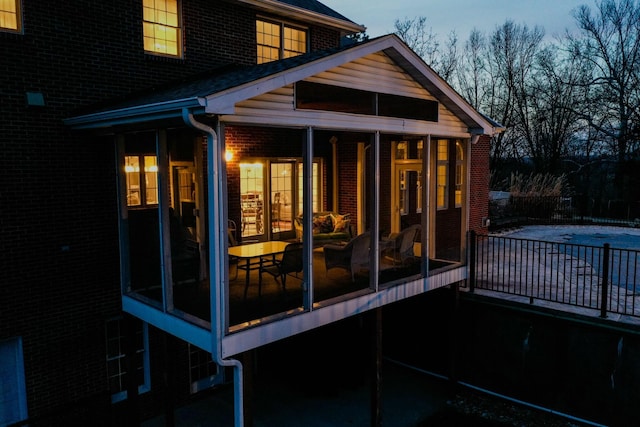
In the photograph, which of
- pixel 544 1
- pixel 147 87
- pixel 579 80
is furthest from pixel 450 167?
pixel 544 1

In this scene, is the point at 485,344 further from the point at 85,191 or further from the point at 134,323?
the point at 85,191

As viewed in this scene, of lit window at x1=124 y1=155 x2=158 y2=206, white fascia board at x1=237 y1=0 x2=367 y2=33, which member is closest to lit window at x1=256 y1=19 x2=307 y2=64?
white fascia board at x1=237 y1=0 x2=367 y2=33

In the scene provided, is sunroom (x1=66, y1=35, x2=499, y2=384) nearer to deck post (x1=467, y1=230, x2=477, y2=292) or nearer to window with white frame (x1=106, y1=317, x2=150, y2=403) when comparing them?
deck post (x1=467, y1=230, x2=477, y2=292)

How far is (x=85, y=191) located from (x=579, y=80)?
3515 cm

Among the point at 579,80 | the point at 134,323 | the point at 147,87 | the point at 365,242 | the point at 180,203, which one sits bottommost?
the point at 134,323

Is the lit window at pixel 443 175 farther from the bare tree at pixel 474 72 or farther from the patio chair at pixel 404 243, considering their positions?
the bare tree at pixel 474 72

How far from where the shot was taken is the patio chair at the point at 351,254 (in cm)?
848

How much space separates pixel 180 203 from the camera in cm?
994

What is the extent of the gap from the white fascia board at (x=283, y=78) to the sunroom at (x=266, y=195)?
0.06ft

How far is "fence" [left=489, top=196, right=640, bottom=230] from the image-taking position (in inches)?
901

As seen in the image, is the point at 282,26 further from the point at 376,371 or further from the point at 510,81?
the point at 510,81

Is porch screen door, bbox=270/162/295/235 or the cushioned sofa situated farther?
porch screen door, bbox=270/162/295/235

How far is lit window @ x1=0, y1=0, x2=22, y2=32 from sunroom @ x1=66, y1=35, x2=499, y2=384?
63.9 inches

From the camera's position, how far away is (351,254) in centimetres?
851
